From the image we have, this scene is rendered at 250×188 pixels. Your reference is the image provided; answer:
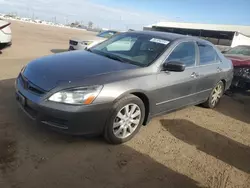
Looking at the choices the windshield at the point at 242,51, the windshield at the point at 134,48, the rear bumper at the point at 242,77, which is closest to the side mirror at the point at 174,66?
the windshield at the point at 134,48

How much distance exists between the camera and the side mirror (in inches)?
152

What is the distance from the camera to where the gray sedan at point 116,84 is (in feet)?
10.3

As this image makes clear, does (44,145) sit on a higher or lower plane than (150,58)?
lower

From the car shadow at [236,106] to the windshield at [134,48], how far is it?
2554mm

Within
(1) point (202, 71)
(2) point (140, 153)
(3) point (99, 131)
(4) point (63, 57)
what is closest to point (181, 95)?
(1) point (202, 71)

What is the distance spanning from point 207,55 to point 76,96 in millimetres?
3172

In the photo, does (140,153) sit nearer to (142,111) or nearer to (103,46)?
(142,111)

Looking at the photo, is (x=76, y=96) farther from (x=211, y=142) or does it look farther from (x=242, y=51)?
(x=242, y=51)

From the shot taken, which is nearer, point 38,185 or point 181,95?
point 38,185

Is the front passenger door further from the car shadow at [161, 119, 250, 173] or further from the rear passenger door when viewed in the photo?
the car shadow at [161, 119, 250, 173]

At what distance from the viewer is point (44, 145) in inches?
133

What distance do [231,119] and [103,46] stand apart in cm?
310

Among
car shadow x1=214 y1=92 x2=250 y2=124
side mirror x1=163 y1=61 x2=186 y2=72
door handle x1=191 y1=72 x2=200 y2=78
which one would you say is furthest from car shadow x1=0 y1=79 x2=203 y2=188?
car shadow x1=214 y1=92 x2=250 y2=124

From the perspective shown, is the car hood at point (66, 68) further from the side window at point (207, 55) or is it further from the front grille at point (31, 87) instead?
the side window at point (207, 55)
